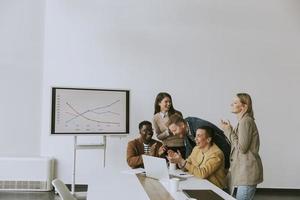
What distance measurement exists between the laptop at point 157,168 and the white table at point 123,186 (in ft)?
0.29

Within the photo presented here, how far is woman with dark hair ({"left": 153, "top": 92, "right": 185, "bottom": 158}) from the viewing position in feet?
16.5

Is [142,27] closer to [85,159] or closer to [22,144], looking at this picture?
[85,159]

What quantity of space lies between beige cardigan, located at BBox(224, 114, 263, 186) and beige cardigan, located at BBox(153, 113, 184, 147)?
103 cm

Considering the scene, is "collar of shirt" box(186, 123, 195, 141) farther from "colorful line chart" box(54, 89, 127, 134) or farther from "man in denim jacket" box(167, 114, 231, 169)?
"colorful line chart" box(54, 89, 127, 134)

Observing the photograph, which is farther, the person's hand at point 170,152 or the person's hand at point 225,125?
the person's hand at point 225,125

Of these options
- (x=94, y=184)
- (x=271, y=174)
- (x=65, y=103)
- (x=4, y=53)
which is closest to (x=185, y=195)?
(x=94, y=184)

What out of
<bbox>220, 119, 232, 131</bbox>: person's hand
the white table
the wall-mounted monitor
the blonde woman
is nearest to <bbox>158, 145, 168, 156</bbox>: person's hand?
the wall-mounted monitor

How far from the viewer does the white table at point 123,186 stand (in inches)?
98.4

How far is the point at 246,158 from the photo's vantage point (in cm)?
411

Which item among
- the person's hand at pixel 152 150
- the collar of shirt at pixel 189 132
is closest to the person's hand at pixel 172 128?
the collar of shirt at pixel 189 132

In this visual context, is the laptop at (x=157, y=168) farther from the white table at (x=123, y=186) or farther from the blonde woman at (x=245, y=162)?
the blonde woman at (x=245, y=162)

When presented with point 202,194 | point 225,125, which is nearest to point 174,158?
point 225,125

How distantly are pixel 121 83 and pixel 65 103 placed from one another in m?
1.03

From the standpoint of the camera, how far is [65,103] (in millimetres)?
4656
